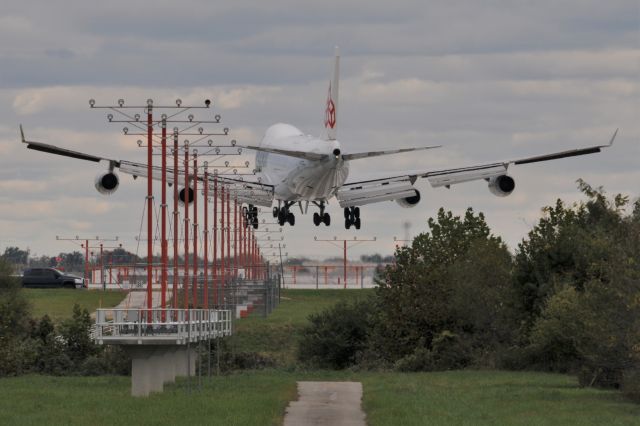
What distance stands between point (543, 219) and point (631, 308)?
32396 millimetres

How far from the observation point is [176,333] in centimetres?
5722

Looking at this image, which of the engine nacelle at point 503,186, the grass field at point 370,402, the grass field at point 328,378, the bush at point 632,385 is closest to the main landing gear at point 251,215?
the engine nacelle at point 503,186

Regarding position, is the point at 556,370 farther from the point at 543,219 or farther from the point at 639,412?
the point at 639,412

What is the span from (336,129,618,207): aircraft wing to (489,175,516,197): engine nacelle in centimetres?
167

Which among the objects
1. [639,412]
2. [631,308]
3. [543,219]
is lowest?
[639,412]

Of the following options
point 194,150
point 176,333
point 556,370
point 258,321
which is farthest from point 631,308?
point 258,321

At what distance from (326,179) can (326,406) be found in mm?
37180

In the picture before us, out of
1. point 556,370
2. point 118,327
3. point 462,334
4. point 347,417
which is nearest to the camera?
point 347,417

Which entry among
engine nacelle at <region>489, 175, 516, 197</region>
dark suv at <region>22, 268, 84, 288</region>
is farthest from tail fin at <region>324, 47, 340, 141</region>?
dark suv at <region>22, 268, 84, 288</region>

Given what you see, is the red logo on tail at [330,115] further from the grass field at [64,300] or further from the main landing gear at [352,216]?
the grass field at [64,300]

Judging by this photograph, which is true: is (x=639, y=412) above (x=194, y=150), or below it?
below

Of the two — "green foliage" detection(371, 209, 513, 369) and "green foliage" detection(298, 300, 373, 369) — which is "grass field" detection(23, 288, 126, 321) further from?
"green foliage" detection(371, 209, 513, 369)

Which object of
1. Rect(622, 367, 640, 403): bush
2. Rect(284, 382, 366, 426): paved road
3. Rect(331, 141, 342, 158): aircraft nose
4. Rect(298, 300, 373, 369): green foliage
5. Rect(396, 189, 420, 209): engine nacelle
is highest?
Rect(331, 141, 342, 158): aircraft nose

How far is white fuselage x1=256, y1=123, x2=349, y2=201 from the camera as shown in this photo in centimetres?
8319
